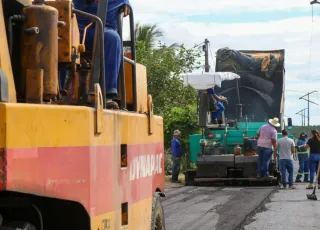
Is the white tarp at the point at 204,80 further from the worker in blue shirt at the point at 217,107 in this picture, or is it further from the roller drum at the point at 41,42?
the roller drum at the point at 41,42

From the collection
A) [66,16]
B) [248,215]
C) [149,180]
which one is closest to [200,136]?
[248,215]

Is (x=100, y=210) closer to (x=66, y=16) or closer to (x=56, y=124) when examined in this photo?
(x=56, y=124)

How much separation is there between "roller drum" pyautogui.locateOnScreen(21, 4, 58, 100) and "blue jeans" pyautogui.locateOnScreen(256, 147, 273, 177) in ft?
60.8

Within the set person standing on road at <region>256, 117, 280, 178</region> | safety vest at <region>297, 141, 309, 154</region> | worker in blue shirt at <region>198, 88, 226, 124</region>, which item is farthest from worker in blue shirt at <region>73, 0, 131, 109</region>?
safety vest at <region>297, 141, 309, 154</region>

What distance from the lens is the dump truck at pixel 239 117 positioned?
23.9 m

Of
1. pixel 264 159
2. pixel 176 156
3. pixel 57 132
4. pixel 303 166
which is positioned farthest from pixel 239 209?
pixel 57 132

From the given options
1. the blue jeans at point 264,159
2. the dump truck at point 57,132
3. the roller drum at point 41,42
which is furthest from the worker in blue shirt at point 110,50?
the blue jeans at point 264,159

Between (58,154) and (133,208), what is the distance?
1.91 metres

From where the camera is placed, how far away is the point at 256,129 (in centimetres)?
2548

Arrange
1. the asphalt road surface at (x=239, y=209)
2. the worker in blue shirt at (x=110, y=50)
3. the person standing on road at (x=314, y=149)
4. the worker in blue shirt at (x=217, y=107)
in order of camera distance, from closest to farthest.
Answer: the worker in blue shirt at (x=110, y=50) < the asphalt road surface at (x=239, y=209) < the person standing on road at (x=314, y=149) < the worker in blue shirt at (x=217, y=107)

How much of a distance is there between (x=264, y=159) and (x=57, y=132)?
19.1m

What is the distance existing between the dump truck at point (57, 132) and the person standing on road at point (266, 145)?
55.6ft

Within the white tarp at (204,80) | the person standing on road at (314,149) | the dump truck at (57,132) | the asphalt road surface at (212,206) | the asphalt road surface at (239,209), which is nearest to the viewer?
the dump truck at (57,132)

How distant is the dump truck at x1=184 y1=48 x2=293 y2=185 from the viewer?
23875mm
